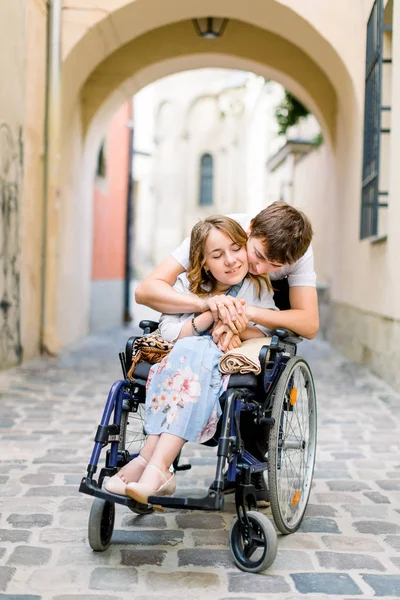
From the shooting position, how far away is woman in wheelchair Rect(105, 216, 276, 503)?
2.83 m

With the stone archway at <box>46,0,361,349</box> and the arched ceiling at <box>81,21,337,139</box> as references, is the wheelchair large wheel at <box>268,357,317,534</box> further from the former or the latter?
the arched ceiling at <box>81,21,337,139</box>

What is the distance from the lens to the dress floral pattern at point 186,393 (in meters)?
2.87

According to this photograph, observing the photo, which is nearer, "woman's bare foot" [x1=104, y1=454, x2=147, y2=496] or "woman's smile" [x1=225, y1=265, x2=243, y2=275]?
"woman's bare foot" [x1=104, y1=454, x2=147, y2=496]

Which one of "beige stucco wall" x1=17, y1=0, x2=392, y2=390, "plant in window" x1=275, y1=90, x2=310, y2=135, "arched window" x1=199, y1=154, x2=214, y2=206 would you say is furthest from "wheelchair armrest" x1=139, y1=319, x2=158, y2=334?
"arched window" x1=199, y1=154, x2=214, y2=206

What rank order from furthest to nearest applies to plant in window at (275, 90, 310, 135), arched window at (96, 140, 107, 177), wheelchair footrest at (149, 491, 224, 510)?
arched window at (96, 140, 107, 177) → plant in window at (275, 90, 310, 135) → wheelchair footrest at (149, 491, 224, 510)

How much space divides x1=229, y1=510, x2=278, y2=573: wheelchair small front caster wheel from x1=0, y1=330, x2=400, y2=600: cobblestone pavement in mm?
44

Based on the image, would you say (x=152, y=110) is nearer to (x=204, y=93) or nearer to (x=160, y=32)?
(x=204, y=93)

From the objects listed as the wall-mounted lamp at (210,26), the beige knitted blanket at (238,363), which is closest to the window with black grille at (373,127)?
the wall-mounted lamp at (210,26)

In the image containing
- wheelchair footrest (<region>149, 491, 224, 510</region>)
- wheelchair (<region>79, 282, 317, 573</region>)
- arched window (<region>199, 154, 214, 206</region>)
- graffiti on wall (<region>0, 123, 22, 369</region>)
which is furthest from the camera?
arched window (<region>199, 154, 214, 206</region>)

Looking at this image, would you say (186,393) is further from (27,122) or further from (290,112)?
(290,112)

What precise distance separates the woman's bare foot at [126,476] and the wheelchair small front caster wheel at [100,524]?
6.2 inches

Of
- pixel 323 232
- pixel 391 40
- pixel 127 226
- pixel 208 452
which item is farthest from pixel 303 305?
pixel 127 226

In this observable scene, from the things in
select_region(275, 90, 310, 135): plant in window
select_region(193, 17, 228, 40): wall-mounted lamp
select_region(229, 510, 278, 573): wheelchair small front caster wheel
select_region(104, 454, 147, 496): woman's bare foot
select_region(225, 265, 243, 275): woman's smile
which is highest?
select_region(193, 17, 228, 40): wall-mounted lamp

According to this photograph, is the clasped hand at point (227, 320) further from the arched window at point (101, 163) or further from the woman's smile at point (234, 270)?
the arched window at point (101, 163)
